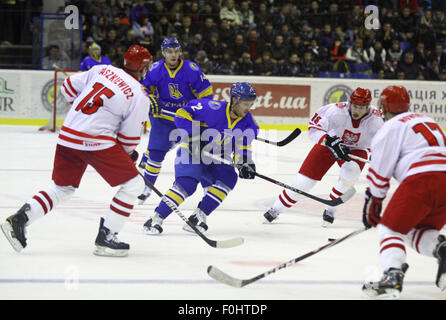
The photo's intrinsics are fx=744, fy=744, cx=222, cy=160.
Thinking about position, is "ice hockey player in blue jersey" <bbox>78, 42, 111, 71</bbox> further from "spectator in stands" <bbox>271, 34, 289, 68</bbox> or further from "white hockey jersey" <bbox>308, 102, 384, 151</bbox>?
"white hockey jersey" <bbox>308, 102, 384, 151</bbox>

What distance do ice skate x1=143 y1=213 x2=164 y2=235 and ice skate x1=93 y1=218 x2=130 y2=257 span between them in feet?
1.90

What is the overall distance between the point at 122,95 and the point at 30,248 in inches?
37.8

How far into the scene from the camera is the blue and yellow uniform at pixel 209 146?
438cm

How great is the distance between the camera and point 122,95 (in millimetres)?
3668

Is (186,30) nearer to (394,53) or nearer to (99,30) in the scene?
(99,30)

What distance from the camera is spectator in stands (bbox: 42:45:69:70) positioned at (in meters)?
10.1

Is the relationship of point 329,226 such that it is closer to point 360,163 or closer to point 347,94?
point 360,163

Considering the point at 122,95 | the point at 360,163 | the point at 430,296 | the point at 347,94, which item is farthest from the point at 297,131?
the point at 347,94

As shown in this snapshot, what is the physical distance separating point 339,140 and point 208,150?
2.63 ft

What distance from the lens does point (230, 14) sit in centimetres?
1107

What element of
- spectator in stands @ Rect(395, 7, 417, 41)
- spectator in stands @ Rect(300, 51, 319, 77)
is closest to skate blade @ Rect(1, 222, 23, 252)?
spectator in stands @ Rect(300, 51, 319, 77)

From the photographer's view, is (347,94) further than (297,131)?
Yes

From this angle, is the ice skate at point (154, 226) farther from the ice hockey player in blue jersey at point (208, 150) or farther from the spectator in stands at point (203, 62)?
the spectator in stands at point (203, 62)
